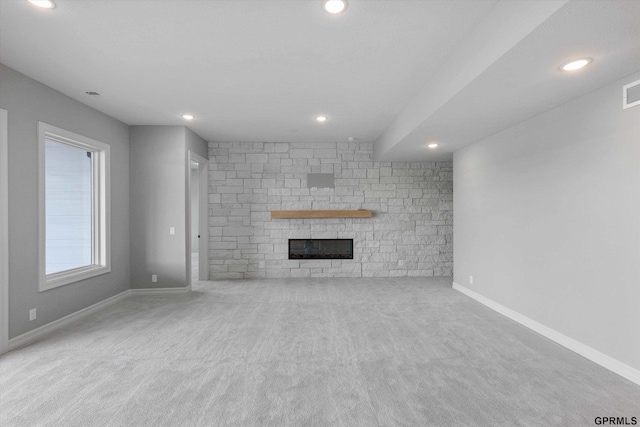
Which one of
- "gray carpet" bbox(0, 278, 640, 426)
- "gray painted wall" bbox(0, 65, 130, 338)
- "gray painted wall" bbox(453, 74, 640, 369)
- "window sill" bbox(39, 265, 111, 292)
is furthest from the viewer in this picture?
"window sill" bbox(39, 265, 111, 292)

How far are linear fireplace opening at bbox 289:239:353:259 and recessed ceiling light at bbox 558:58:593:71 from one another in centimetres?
452

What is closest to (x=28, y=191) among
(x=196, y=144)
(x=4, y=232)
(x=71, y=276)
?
(x=4, y=232)

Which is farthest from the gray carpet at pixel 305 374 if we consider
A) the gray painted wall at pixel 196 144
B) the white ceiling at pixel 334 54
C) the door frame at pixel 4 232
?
the gray painted wall at pixel 196 144

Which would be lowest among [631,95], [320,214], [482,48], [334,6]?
[320,214]

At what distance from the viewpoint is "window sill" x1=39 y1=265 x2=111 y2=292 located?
3.49m

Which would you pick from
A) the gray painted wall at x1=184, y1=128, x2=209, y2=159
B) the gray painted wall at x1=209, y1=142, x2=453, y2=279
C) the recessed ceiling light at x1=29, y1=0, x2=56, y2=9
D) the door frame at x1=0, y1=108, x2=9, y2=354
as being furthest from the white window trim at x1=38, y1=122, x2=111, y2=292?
the gray painted wall at x1=209, y1=142, x2=453, y2=279

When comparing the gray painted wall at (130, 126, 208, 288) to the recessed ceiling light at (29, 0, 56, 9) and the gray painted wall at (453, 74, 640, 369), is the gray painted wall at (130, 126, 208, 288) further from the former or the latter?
the gray painted wall at (453, 74, 640, 369)

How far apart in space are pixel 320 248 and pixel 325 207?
0.80 metres

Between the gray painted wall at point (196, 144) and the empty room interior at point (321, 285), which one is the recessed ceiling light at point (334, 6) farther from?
the gray painted wall at point (196, 144)

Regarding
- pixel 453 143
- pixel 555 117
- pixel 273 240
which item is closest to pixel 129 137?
pixel 273 240

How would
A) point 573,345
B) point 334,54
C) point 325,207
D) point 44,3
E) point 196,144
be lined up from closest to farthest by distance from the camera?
point 44,3
point 334,54
point 573,345
point 196,144
point 325,207

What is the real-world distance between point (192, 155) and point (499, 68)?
4.64m

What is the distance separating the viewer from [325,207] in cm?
634

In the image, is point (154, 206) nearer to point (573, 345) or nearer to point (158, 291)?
point (158, 291)
